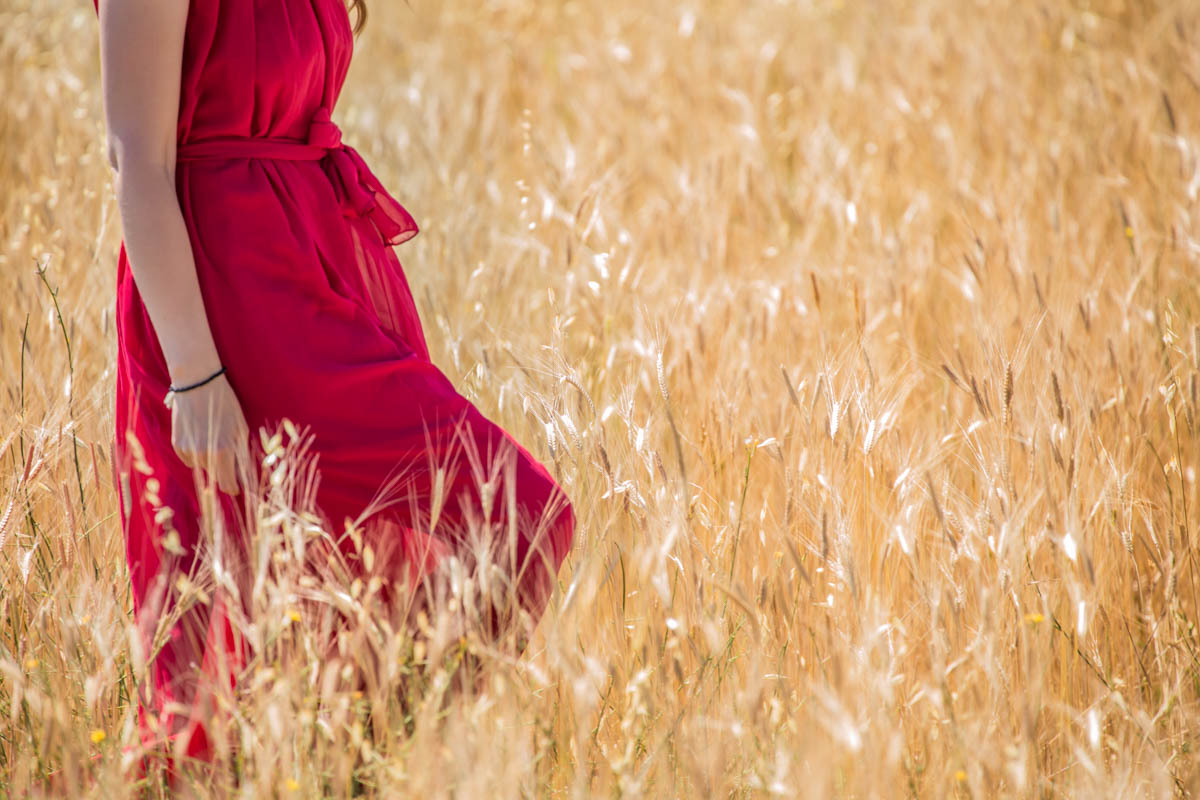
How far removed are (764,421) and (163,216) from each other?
1225mm

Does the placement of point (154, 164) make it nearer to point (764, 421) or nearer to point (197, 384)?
point (197, 384)

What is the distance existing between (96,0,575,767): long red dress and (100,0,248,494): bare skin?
6 centimetres

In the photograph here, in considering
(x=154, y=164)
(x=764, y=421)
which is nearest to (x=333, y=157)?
(x=154, y=164)

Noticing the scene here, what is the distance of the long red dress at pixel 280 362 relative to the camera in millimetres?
1260

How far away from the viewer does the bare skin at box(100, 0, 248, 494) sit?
1.18 m

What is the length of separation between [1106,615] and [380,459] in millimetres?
1155

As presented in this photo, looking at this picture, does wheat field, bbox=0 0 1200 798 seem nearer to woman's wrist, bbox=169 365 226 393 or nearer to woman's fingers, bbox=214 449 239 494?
woman's fingers, bbox=214 449 239 494

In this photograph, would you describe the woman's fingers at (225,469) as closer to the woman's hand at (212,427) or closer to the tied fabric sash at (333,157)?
the woman's hand at (212,427)

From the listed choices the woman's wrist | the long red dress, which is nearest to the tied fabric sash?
the long red dress

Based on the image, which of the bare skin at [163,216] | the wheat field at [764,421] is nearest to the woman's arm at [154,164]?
the bare skin at [163,216]

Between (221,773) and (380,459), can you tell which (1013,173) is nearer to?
(380,459)

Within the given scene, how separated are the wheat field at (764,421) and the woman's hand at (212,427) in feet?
0.69

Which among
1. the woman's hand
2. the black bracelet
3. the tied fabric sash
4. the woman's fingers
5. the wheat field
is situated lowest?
the wheat field

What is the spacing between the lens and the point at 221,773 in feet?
4.00
